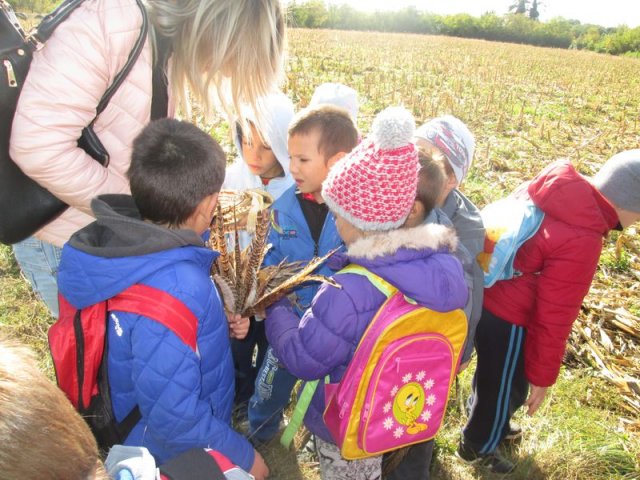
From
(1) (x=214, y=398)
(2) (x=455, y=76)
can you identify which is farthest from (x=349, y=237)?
(2) (x=455, y=76)

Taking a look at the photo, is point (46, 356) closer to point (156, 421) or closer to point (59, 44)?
point (156, 421)

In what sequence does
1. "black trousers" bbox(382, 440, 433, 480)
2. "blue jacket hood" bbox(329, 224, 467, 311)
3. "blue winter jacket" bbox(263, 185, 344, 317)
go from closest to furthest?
"blue jacket hood" bbox(329, 224, 467, 311), "black trousers" bbox(382, 440, 433, 480), "blue winter jacket" bbox(263, 185, 344, 317)

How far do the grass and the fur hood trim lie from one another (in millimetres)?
1501

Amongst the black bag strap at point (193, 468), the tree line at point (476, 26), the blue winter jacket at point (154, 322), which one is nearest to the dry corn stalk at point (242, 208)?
the blue winter jacket at point (154, 322)

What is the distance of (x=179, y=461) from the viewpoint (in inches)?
44.9

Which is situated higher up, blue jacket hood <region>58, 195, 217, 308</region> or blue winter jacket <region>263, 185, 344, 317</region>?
blue jacket hood <region>58, 195, 217, 308</region>

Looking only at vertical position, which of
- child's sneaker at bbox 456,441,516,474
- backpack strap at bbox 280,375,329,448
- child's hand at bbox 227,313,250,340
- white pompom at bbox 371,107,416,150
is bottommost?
child's sneaker at bbox 456,441,516,474

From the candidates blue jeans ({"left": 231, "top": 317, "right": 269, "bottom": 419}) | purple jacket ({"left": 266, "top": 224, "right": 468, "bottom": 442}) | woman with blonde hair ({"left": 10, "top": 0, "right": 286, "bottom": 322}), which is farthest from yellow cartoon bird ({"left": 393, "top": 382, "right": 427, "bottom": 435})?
woman with blonde hair ({"left": 10, "top": 0, "right": 286, "bottom": 322})

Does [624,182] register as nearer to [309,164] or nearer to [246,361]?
[309,164]

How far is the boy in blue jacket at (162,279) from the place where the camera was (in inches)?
58.2

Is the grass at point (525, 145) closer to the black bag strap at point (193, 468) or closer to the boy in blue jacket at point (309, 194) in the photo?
the boy in blue jacket at point (309, 194)

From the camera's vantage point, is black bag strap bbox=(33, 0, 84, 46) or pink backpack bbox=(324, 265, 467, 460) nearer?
black bag strap bbox=(33, 0, 84, 46)

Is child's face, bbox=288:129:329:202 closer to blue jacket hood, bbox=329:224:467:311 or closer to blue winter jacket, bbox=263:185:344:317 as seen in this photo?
blue winter jacket, bbox=263:185:344:317

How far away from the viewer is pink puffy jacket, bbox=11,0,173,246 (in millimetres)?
1547
